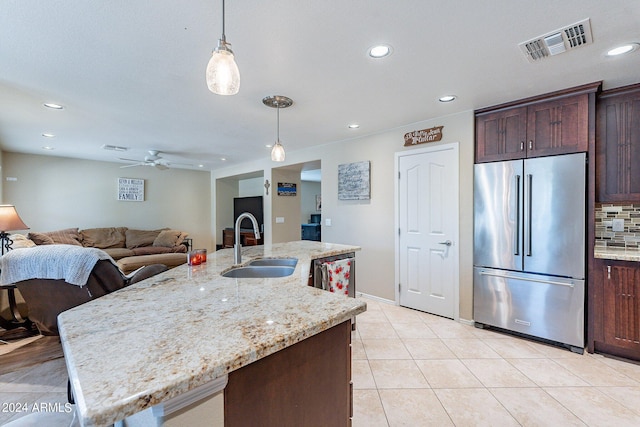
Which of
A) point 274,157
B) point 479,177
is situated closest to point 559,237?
point 479,177

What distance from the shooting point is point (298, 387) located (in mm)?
954

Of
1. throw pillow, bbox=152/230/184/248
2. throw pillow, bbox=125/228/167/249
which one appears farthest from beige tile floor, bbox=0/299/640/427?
throw pillow, bbox=125/228/167/249

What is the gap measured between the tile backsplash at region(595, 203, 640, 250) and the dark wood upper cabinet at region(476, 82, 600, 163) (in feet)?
2.47

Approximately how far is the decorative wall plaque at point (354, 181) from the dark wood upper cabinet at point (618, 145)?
2.33 metres

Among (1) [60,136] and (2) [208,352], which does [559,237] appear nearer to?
(2) [208,352]

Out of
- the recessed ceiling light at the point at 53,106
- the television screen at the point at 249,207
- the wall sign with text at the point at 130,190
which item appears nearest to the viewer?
the recessed ceiling light at the point at 53,106

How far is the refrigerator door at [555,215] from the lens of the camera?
250 cm

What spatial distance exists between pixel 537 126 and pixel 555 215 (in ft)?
2.81

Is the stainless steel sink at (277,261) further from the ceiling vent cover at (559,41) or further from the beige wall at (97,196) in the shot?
the beige wall at (97,196)

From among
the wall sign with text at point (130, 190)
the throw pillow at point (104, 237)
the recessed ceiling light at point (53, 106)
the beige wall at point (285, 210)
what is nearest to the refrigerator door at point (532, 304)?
the beige wall at point (285, 210)

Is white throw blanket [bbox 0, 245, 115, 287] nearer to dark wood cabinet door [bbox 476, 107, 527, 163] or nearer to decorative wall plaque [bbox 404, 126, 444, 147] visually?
decorative wall plaque [bbox 404, 126, 444, 147]

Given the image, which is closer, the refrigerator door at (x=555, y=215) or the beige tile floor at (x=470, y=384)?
the beige tile floor at (x=470, y=384)

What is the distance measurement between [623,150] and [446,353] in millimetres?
2343

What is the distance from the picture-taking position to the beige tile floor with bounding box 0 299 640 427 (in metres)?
1.76
